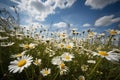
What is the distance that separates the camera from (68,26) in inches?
201

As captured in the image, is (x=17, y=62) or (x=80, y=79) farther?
(x=80, y=79)

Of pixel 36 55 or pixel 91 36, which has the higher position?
pixel 91 36

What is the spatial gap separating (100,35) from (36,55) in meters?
3.21

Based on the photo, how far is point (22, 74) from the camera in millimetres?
2027

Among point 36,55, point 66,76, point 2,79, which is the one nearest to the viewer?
point 2,79

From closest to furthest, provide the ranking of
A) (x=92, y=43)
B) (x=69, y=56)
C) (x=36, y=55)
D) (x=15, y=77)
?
1. (x=15, y=77)
2. (x=69, y=56)
3. (x=36, y=55)
4. (x=92, y=43)

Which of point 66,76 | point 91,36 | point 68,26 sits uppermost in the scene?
point 68,26

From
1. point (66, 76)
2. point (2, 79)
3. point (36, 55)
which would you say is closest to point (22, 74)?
point (2, 79)

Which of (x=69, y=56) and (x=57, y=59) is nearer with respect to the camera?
(x=57, y=59)

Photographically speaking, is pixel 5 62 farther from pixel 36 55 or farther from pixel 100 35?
pixel 100 35

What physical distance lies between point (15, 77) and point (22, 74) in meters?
0.11

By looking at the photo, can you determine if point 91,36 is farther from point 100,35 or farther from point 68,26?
point 68,26

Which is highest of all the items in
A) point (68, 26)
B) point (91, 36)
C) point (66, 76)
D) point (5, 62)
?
point (68, 26)

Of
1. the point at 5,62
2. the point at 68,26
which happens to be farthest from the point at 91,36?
the point at 5,62
